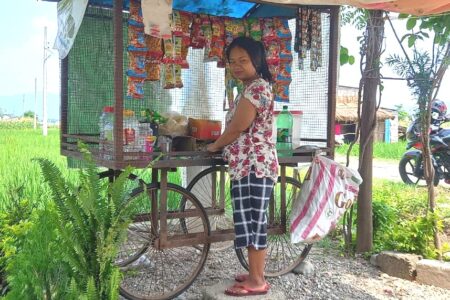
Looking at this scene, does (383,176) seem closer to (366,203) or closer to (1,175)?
(366,203)

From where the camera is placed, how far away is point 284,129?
3451mm

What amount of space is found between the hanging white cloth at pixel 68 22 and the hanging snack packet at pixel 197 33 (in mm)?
872

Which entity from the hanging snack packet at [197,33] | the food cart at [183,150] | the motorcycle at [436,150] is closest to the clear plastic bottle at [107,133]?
the food cart at [183,150]

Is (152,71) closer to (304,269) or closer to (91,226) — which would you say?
(91,226)

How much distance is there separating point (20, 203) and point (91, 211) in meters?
0.96

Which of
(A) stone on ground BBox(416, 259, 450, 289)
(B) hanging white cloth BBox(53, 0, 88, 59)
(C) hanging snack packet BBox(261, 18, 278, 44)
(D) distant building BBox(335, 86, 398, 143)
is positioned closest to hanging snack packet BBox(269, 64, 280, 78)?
(C) hanging snack packet BBox(261, 18, 278, 44)

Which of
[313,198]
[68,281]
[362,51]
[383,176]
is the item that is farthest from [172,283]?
[383,176]

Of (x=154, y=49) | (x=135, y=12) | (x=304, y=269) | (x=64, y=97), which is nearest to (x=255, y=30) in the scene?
(x=154, y=49)

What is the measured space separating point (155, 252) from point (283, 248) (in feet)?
3.47

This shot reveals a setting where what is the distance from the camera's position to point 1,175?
476 centimetres

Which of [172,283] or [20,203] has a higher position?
[20,203]

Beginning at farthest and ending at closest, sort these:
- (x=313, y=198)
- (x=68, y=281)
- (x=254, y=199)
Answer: (x=313, y=198)
(x=254, y=199)
(x=68, y=281)

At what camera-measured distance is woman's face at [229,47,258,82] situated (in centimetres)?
278

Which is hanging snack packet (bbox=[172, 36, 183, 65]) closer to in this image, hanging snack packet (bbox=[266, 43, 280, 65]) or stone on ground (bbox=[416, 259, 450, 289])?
hanging snack packet (bbox=[266, 43, 280, 65])
